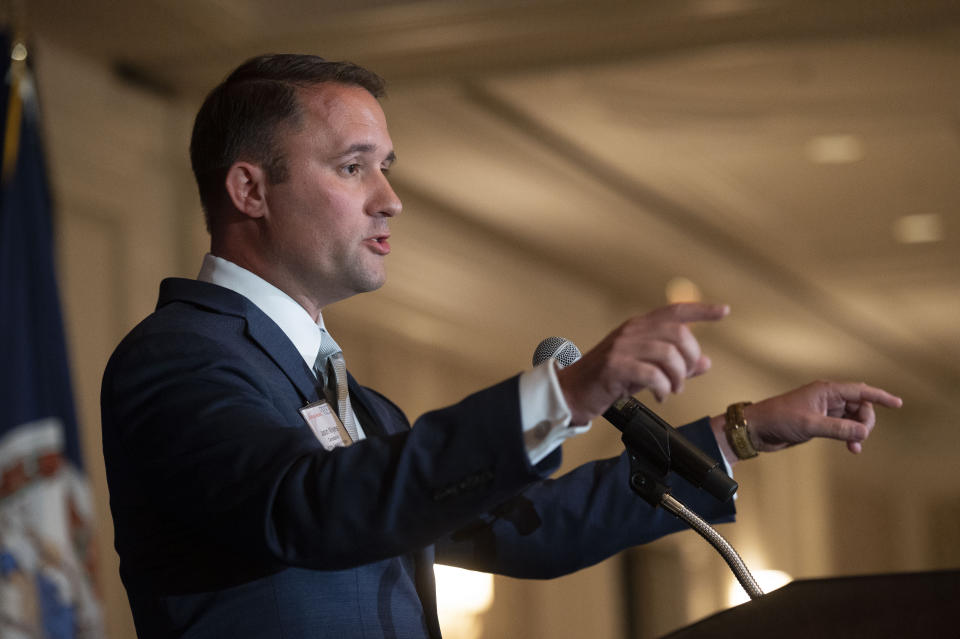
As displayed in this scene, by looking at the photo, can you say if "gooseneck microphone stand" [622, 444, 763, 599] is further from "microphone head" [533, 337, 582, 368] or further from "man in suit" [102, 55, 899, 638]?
A: "man in suit" [102, 55, 899, 638]

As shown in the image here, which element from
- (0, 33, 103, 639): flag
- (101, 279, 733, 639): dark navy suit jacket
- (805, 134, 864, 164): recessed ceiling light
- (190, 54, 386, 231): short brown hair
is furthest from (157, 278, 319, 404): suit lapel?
(805, 134, 864, 164): recessed ceiling light

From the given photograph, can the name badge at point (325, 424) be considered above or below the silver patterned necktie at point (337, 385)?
below

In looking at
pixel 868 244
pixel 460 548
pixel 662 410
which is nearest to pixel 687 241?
pixel 868 244

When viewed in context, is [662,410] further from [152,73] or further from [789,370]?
[152,73]

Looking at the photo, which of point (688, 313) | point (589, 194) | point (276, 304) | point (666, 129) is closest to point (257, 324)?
point (276, 304)

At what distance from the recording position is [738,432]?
6.12 ft

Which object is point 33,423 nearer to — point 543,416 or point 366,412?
point 366,412

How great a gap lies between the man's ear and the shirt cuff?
80cm

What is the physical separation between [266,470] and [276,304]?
0.53 meters

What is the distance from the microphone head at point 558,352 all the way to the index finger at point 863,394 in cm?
44

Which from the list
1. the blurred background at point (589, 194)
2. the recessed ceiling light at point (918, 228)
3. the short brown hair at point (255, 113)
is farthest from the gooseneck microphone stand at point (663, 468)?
the recessed ceiling light at point (918, 228)

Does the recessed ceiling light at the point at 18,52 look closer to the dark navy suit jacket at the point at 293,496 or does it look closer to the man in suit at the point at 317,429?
the man in suit at the point at 317,429

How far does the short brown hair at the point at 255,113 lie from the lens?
6.30ft

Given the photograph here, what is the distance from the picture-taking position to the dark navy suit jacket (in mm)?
A: 1267
